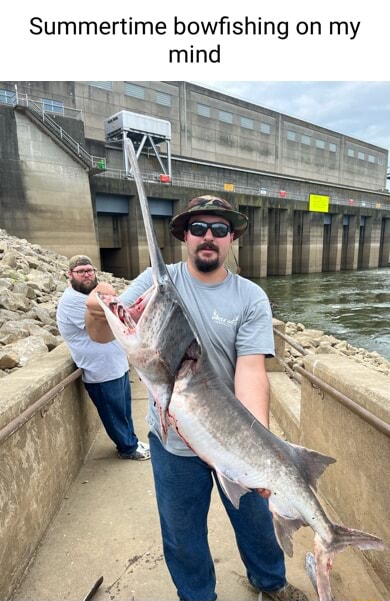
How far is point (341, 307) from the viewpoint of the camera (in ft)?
61.5

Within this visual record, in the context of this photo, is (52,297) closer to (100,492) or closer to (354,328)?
(100,492)

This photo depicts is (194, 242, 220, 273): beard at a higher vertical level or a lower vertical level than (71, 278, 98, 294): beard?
Answer: higher

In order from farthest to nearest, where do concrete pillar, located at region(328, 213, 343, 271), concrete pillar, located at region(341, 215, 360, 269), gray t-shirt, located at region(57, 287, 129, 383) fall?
1. concrete pillar, located at region(341, 215, 360, 269)
2. concrete pillar, located at region(328, 213, 343, 271)
3. gray t-shirt, located at region(57, 287, 129, 383)

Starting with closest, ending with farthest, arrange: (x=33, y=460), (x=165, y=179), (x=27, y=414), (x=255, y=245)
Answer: (x=27, y=414), (x=33, y=460), (x=165, y=179), (x=255, y=245)

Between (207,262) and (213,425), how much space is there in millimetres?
788

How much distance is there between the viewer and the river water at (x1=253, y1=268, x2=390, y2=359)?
45.5 feet

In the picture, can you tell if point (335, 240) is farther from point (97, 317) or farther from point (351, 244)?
point (97, 317)

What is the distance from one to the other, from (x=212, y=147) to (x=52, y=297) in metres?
33.7

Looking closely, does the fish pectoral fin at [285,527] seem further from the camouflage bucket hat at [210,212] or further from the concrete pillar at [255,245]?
the concrete pillar at [255,245]

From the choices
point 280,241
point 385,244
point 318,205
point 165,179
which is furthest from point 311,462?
point 385,244

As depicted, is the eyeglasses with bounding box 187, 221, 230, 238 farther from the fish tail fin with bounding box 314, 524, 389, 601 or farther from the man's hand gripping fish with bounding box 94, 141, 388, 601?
the fish tail fin with bounding box 314, 524, 389, 601

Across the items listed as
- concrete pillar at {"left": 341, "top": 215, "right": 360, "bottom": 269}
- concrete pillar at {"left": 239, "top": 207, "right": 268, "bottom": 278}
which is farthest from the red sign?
concrete pillar at {"left": 341, "top": 215, "right": 360, "bottom": 269}

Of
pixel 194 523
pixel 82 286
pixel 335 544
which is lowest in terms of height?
pixel 194 523

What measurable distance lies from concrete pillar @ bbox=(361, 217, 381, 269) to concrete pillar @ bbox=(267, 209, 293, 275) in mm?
14028
